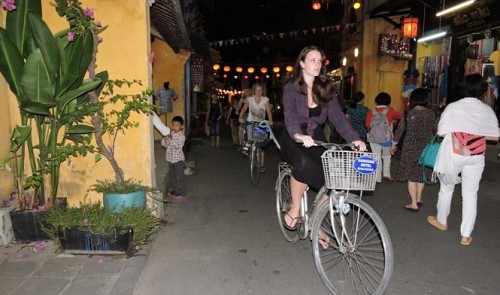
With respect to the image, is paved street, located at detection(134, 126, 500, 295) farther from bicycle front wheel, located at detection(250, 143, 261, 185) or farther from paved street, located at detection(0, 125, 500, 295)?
bicycle front wheel, located at detection(250, 143, 261, 185)

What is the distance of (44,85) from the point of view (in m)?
4.38

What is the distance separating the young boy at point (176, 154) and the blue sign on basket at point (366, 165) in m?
4.43

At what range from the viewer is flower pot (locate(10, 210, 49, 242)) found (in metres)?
4.88

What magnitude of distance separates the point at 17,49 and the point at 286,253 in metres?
3.74

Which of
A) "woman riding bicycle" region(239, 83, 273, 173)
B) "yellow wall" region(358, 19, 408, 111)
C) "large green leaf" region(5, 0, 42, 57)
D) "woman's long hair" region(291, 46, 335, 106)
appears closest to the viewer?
"woman's long hair" region(291, 46, 335, 106)

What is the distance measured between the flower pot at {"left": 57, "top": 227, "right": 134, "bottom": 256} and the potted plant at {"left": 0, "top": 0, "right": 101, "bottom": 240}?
63 centimetres

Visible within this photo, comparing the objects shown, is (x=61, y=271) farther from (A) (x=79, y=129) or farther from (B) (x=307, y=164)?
(B) (x=307, y=164)

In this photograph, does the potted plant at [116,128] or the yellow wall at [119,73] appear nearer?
the potted plant at [116,128]

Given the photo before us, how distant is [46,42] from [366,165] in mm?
3397

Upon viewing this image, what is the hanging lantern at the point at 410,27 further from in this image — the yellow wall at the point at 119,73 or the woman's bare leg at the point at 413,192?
the yellow wall at the point at 119,73

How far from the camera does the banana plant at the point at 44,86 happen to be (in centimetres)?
430

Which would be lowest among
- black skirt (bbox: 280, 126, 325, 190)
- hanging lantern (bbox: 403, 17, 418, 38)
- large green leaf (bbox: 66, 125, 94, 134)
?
black skirt (bbox: 280, 126, 325, 190)

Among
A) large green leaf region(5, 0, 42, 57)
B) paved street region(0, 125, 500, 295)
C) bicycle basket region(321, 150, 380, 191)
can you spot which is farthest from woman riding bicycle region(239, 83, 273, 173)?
bicycle basket region(321, 150, 380, 191)

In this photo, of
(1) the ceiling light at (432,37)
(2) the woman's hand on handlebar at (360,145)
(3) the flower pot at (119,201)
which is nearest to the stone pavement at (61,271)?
(3) the flower pot at (119,201)
